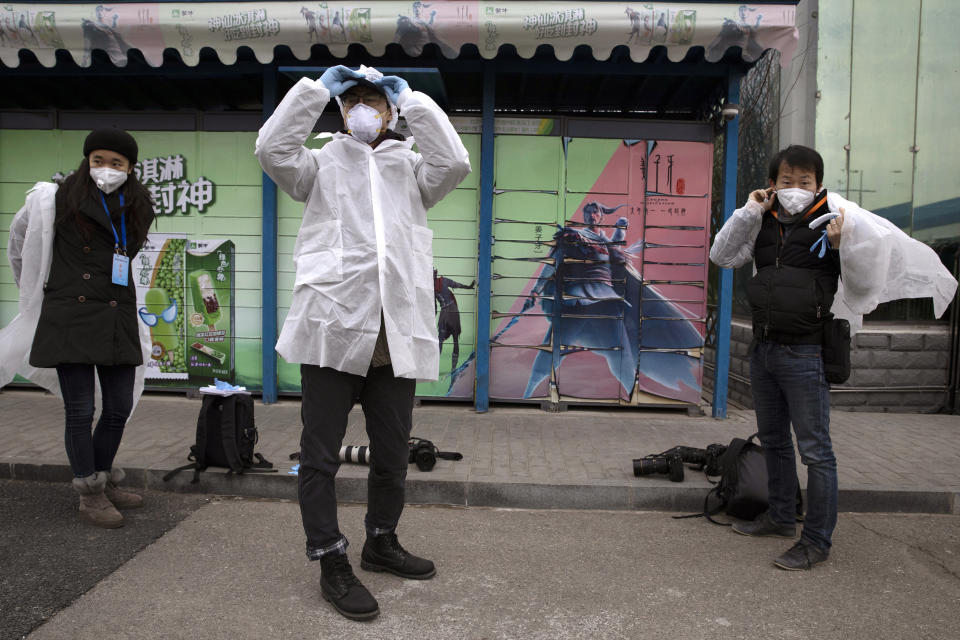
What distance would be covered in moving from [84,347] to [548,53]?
14.0 ft

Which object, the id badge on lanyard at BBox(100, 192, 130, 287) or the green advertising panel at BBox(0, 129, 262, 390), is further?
the green advertising panel at BBox(0, 129, 262, 390)

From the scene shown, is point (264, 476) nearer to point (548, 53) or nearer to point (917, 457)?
point (548, 53)

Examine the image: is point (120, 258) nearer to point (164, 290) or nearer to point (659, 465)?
point (164, 290)

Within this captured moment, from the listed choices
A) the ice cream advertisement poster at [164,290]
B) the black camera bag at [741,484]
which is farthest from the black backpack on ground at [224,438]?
the black camera bag at [741,484]

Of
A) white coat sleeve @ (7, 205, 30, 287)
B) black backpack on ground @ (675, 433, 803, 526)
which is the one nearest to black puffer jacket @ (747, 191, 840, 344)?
black backpack on ground @ (675, 433, 803, 526)

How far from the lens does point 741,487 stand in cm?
379

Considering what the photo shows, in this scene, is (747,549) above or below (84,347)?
below

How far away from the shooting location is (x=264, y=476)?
4199 mm

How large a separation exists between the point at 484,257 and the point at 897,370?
4323 mm

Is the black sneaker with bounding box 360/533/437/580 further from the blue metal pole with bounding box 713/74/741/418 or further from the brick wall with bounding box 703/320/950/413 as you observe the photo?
the brick wall with bounding box 703/320/950/413

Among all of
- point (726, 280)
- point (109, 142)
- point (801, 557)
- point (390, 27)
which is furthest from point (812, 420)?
point (390, 27)

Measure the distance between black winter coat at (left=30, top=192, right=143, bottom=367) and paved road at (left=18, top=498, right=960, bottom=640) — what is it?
3.49ft

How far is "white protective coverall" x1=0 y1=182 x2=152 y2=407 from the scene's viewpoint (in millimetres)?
3520

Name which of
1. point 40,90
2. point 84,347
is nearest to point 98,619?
point 84,347
